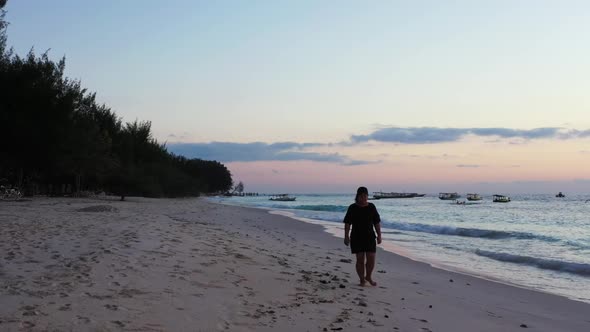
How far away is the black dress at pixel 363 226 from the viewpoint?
9.12 meters

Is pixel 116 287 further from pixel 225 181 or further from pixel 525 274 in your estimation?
pixel 225 181

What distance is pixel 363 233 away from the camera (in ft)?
30.0

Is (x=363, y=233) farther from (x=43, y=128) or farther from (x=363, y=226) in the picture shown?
(x=43, y=128)

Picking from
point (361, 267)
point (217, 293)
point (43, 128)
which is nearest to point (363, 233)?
point (361, 267)

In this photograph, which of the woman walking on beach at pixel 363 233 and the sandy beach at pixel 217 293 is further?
the woman walking on beach at pixel 363 233

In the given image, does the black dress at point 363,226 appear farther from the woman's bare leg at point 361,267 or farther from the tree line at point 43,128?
the tree line at point 43,128

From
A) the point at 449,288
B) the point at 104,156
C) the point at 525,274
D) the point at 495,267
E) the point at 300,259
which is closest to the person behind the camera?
the point at 449,288

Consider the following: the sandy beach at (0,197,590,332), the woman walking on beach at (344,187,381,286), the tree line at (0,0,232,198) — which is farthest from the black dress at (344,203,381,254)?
the tree line at (0,0,232,198)

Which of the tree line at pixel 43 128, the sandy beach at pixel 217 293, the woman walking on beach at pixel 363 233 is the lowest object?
the sandy beach at pixel 217 293

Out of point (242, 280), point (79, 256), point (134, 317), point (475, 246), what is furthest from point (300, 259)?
point (475, 246)

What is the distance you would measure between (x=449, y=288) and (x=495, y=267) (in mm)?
5134

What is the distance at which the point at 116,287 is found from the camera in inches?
253

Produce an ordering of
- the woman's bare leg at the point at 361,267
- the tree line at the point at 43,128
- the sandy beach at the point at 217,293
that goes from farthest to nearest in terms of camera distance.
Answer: the tree line at the point at 43,128 < the woman's bare leg at the point at 361,267 < the sandy beach at the point at 217,293

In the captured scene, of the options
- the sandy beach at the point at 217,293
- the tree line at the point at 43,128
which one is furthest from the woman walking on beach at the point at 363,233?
the tree line at the point at 43,128
